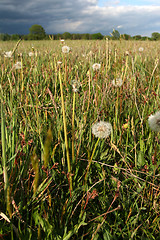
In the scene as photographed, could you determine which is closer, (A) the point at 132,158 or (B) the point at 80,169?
(B) the point at 80,169

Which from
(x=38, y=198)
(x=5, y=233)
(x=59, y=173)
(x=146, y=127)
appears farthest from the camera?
(x=146, y=127)

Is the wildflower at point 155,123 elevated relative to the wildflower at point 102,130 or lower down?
elevated

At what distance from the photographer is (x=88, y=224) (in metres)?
0.72

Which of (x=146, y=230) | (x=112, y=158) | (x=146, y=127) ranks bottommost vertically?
(x=146, y=230)

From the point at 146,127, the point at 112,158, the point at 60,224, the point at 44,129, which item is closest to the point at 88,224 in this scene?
the point at 60,224

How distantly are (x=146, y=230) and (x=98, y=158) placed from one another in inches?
15.6

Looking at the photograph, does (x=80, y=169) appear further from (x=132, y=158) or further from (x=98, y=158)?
(x=132, y=158)

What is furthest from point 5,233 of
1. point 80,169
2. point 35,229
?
point 80,169

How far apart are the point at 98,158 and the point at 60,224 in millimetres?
415

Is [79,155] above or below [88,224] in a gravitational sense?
above

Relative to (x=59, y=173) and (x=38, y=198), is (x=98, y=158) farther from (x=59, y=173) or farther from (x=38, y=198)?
(x=38, y=198)

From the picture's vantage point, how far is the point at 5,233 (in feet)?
2.12

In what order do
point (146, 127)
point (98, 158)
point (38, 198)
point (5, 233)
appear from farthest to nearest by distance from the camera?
point (146, 127) < point (98, 158) < point (38, 198) < point (5, 233)

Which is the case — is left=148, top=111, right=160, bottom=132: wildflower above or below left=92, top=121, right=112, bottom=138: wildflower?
above
